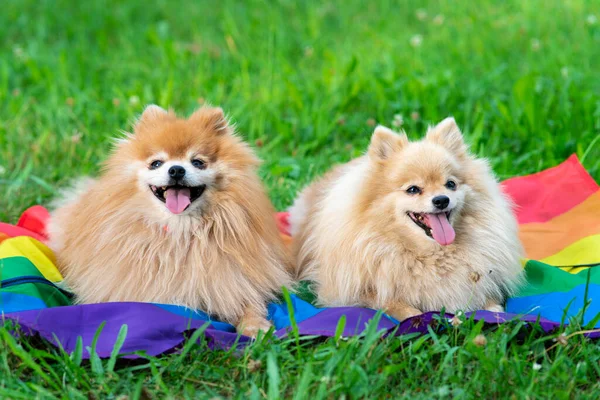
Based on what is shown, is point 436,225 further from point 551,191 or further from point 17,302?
point 17,302

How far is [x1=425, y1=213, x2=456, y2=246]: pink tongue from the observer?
3484 millimetres

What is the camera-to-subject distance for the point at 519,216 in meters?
4.92

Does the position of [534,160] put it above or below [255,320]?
above

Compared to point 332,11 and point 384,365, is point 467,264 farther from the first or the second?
point 332,11

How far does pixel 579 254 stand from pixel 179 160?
2.24m

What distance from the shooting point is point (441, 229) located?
3.50 meters

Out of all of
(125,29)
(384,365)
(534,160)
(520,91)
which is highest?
(125,29)

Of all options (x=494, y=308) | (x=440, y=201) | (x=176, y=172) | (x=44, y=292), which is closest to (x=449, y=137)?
(x=440, y=201)

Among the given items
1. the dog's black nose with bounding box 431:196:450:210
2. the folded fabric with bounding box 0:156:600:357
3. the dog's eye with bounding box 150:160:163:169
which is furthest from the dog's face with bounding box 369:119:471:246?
the dog's eye with bounding box 150:160:163:169

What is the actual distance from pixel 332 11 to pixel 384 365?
651 cm

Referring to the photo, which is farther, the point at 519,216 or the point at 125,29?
the point at 125,29

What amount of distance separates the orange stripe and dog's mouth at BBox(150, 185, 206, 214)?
202 cm

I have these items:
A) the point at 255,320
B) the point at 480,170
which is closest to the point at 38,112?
the point at 255,320

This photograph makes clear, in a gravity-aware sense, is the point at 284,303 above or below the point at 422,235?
below
